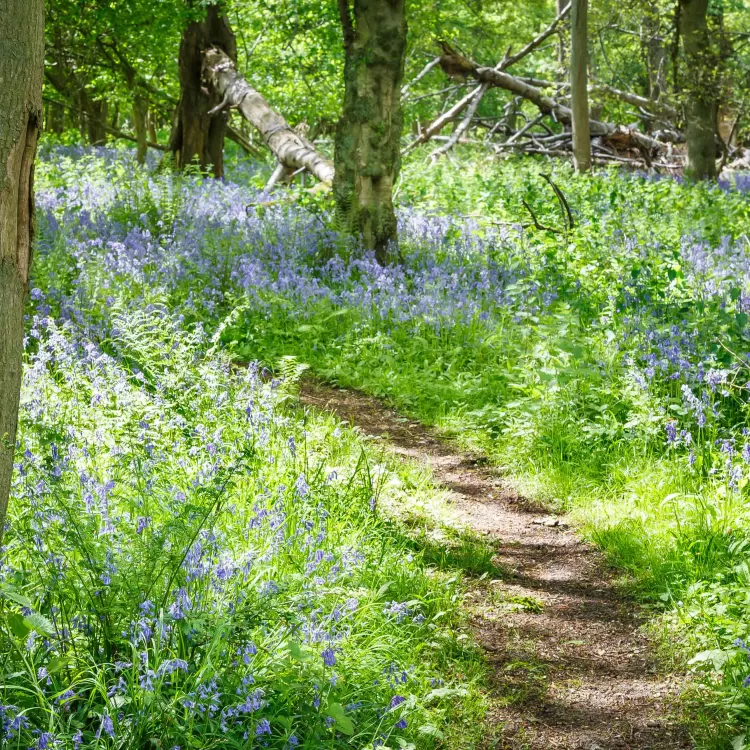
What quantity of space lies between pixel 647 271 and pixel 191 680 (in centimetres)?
538

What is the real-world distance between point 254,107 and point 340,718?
1286 centimetres

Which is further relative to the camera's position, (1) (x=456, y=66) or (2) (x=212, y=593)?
(1) (x=456, y=66)

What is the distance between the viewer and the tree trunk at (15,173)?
2.57 meters

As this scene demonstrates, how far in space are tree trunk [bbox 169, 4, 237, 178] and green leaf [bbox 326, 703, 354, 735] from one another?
12.5 meters

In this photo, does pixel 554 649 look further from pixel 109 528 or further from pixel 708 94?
pixel 708 94

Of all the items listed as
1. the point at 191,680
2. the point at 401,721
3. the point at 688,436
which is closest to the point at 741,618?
the point at 688,436

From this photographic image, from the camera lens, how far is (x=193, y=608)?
10.1 feet

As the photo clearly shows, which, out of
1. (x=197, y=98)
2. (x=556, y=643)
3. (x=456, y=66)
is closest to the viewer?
(x=556, y=643)

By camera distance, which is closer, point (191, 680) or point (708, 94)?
point (191, 680)

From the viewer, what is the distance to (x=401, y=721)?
296cm

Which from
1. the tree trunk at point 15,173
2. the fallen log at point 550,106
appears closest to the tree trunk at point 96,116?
the fallen log at point 550,106

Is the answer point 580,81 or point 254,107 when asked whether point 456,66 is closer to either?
point 580,81

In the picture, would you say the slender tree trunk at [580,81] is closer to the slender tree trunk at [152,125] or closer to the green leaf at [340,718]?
the green leaf at [340,718]

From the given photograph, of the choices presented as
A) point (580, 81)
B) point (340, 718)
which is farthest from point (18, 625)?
point (580, 81)
